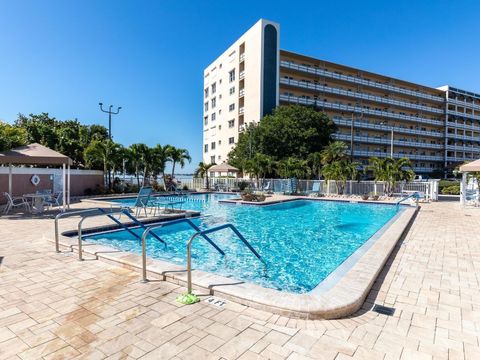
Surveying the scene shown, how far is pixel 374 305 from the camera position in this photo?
3.73 metres

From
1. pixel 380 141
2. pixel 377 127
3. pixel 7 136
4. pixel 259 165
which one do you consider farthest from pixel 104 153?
pixel 380 141

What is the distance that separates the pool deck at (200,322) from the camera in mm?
2682

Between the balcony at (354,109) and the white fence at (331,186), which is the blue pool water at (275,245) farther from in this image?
the balcony at (354,109)

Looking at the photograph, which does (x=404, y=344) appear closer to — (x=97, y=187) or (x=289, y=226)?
(x=289, y=226)

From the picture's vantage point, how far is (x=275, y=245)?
835 cm

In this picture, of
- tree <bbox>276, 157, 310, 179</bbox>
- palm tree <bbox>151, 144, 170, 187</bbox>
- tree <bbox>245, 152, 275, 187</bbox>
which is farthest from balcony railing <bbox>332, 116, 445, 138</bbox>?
palm tree <bbox>151, 144, 170, 187</bbox>

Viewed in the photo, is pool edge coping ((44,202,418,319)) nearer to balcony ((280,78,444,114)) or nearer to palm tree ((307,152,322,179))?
palm tree ((307,152,322,179))

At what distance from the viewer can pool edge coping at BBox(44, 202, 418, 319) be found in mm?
3377

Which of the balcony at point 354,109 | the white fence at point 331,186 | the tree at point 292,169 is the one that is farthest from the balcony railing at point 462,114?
the tree at point 292,169

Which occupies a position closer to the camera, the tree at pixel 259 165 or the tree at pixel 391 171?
the tree at pixel 391 171

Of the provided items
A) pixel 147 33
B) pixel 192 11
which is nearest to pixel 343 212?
pixel 192 11

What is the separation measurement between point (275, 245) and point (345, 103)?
4325cm

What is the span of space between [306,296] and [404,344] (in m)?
Answer: 1.16

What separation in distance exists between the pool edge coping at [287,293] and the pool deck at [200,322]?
109 mm
